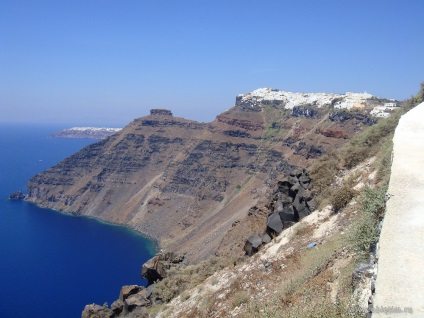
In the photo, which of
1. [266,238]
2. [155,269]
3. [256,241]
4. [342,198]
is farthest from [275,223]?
[155,269]

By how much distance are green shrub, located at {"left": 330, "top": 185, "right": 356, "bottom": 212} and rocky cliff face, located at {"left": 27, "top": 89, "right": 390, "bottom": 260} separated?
62.7 m

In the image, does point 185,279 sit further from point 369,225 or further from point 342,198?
point 369,225

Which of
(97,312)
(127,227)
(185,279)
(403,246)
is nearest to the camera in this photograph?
(403,246)

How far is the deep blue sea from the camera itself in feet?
214

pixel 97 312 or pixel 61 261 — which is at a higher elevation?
pixel 97 312

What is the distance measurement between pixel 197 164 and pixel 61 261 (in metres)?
53.3

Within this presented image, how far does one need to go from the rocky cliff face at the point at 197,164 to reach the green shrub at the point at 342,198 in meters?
62.7

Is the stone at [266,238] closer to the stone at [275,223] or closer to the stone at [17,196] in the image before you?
the stone at [275,223]

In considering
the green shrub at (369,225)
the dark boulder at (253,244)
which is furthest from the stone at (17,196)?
the green shrub at (369,225)

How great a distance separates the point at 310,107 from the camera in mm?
124000

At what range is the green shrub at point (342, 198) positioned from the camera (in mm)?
14914

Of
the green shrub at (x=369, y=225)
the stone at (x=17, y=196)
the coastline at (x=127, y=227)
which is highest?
the green shrub at (x=369, y=225)

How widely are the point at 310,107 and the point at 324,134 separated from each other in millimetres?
24490

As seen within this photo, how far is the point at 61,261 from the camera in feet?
286
